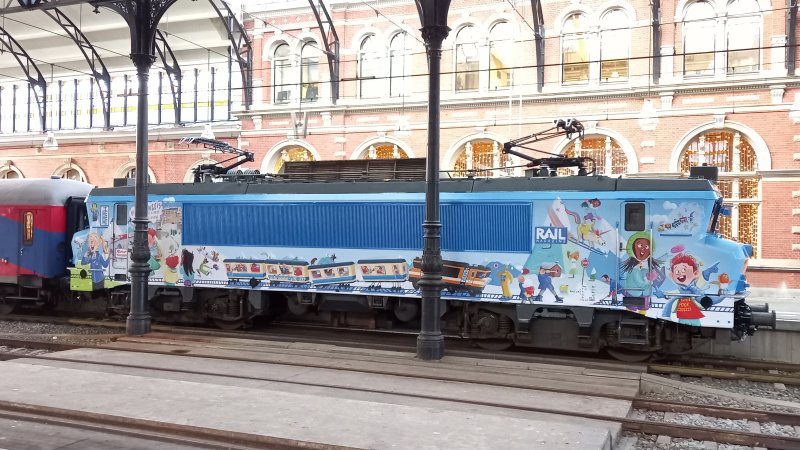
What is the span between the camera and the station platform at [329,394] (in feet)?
21.6

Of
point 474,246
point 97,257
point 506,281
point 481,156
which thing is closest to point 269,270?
point 474,246

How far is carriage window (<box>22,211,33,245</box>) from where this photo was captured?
1608cm

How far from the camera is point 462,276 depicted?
39.4ft

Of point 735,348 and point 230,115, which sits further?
point 230,115

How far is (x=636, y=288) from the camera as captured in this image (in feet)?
35.9

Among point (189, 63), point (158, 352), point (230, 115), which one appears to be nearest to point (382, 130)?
point (230, 115)

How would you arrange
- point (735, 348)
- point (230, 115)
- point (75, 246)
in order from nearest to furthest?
1. point (735, 348)
2. point (75, 246)
3. point (230, 115)

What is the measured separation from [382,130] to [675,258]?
16.2 m

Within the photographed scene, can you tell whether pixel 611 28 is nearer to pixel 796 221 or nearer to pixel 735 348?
pixel 796 221

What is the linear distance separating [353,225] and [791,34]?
50.9ft

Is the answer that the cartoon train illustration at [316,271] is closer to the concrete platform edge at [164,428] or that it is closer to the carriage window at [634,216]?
the carriage window at [634,216]

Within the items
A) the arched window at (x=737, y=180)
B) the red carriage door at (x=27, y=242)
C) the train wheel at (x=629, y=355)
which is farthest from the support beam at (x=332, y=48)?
the train wheel at (x=629, y=355)

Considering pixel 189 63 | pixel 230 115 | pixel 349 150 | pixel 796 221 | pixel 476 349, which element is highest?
pixel 189 63

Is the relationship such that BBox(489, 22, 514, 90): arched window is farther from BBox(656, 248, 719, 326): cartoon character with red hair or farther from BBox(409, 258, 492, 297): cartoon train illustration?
BBox(656, 248, 719, 326): cartoon character with red hair
